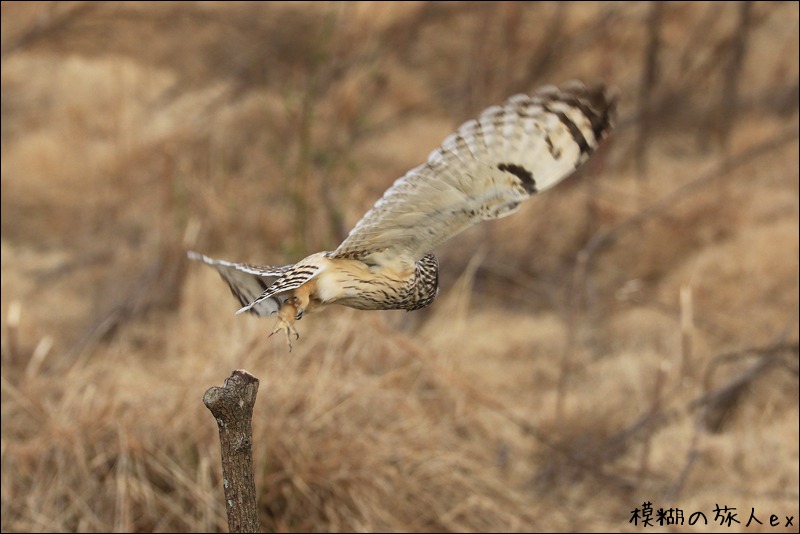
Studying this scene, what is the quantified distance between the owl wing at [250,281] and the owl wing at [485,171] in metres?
0.17

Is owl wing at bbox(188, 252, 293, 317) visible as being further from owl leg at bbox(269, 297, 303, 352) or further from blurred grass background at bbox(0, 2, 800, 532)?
blurred grass background at bbox(0, 2, 800, 532)

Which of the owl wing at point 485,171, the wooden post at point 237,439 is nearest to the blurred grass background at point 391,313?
the wooden post at point 237,439

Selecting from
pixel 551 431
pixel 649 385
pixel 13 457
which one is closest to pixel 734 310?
pixel 649 385

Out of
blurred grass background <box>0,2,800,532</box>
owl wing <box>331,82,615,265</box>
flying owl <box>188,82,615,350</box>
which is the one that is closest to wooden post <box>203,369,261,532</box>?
flying owl <box>188,82,615,350</box>

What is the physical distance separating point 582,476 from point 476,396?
77cm

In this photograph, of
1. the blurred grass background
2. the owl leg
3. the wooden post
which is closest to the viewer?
the owl leg

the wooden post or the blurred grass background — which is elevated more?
the blurred grass background

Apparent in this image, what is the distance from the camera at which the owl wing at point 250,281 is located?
1462 millimetres

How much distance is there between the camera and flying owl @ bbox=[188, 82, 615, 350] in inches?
50.3

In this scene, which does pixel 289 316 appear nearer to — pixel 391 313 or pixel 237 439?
pixel 237 439

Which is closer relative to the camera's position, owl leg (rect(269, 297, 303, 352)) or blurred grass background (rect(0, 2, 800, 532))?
owl leg (rect(269, 297, 303, 352))

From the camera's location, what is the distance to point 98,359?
3879mm

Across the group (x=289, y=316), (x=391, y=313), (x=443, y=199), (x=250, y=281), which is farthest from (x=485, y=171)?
(x=391, y=313)

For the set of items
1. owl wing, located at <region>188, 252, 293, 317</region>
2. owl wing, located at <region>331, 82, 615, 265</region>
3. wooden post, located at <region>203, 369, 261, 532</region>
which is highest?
owl wing, located at <region>331, 82, 615, 265</region>
